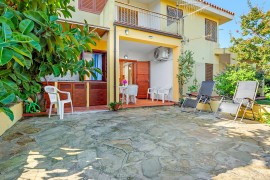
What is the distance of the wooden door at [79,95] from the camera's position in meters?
7.37

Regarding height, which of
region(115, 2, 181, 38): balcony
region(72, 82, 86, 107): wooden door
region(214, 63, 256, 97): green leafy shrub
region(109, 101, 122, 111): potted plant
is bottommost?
region(109, 101, 122, 111): potted plant

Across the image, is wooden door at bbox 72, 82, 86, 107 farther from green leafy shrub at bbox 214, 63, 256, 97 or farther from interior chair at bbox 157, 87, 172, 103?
green leafy shrub at bbox 214, 63, 256, 97

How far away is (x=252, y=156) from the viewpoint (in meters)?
2.60

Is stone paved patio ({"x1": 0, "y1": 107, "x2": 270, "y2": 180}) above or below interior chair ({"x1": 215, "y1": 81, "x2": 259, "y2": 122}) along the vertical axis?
below

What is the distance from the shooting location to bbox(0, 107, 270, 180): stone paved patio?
2.12 m

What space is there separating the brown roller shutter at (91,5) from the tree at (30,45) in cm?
758

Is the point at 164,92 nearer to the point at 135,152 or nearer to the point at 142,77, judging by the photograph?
the point at 142,77

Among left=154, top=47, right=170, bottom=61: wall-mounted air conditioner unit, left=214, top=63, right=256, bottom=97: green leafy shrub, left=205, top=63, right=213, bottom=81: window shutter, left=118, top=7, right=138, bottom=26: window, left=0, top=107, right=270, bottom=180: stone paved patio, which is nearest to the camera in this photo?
left=0, top=107, right=270, bottom=180: stone paved patio

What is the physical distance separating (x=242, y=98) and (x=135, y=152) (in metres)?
4.16

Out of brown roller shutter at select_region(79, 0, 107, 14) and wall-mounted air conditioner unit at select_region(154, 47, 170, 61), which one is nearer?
brown roller shutter at select_region(79, 0, 107, 14)

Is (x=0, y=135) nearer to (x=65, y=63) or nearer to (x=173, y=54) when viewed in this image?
(x=65, y=63)

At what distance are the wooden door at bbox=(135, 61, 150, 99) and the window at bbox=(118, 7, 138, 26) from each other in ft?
8.69

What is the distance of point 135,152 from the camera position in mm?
2754

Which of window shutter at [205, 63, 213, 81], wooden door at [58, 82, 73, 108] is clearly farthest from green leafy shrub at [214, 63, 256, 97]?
wooden door at [58, 82, 73, 108]
